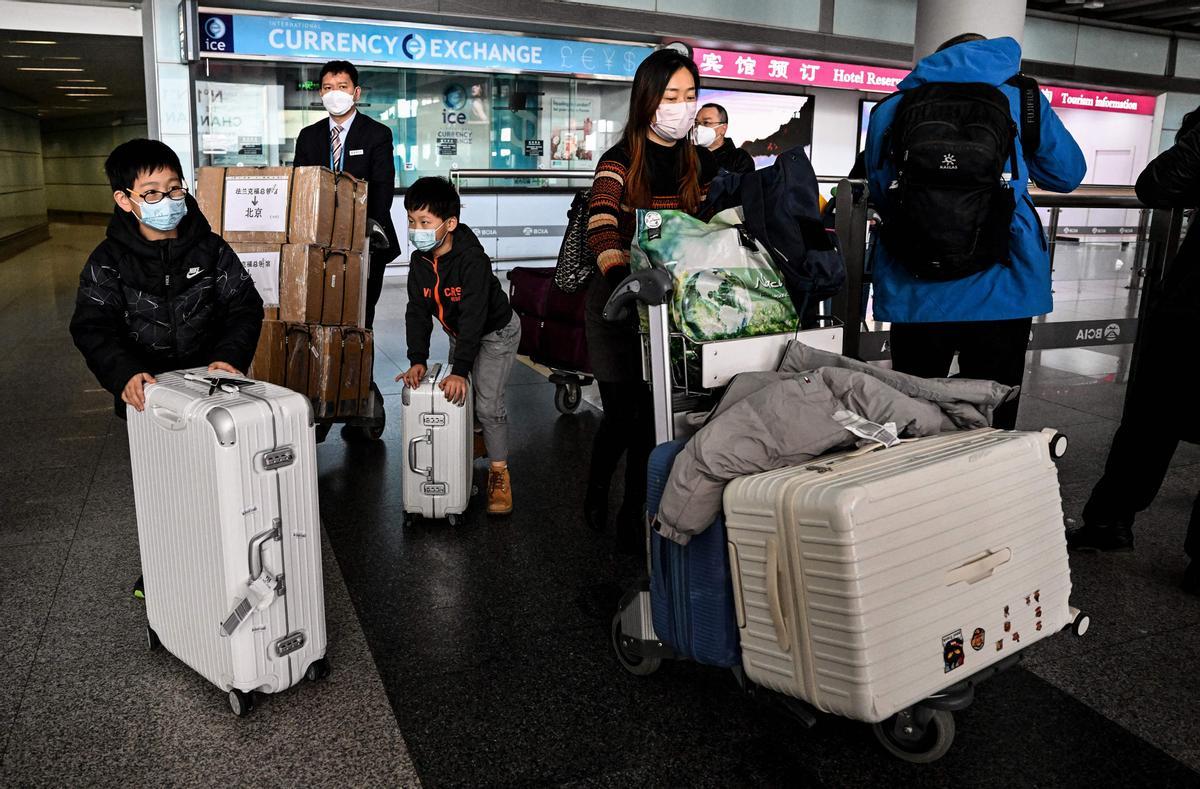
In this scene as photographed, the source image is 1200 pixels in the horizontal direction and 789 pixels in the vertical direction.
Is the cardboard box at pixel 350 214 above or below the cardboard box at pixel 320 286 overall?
above

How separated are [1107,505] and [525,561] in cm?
208

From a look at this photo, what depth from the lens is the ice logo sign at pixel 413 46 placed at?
10992 mm

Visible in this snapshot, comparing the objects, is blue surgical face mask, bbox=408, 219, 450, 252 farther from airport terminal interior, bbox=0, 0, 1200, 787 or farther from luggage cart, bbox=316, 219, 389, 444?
luggage cart, bbox=316, 219, 389, 444

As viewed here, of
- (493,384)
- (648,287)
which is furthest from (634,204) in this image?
(493,384)

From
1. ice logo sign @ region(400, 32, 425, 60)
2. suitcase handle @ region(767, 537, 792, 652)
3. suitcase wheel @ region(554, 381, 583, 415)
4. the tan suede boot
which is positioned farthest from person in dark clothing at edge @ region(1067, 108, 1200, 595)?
ice logo sign @ region(400, 32, 425, 60)

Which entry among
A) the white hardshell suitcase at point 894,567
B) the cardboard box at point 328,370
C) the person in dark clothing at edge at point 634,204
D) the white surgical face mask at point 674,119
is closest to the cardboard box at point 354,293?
the cardboard box at point 328,370

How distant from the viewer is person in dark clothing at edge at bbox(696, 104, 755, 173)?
11.5 feet

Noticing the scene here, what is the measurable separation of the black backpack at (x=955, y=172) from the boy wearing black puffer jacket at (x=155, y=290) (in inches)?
79.6

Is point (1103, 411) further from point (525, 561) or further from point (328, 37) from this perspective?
point (328, 37)

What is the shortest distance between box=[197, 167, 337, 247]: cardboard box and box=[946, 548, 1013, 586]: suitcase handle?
10.3ft

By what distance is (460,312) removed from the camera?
11.7 feet

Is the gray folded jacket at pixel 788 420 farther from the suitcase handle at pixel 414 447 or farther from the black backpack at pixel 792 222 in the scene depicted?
the suitcase handle at pixel 414 447

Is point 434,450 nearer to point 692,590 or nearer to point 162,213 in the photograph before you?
point 162,213

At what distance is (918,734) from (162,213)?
7.72ft
